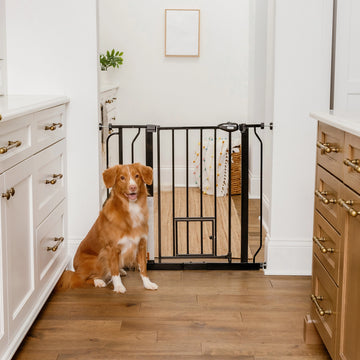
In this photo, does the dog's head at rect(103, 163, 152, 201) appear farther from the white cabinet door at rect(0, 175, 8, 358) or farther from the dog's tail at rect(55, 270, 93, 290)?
the white cabinet door at rect(0, 175, 8, 358)

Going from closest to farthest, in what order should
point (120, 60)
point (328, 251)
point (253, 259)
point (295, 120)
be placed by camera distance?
point (328, 251) < point (295, 120) < point (253, 259) < point (120, 60)

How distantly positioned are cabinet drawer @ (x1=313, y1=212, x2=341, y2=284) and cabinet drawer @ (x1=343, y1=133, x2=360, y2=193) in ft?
0.79

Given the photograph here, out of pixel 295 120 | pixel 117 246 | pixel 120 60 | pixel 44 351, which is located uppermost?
pixel 120 60

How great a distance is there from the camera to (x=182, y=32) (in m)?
5.85

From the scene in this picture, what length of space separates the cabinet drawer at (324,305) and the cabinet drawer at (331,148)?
0.40m

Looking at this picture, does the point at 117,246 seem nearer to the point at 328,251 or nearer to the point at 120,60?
the point at 328,251

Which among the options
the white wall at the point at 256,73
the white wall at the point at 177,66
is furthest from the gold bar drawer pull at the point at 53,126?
the white wall at the point at 177,66

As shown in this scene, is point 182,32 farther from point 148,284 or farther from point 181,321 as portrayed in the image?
point 181,321

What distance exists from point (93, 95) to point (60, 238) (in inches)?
31.8

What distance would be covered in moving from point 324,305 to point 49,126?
1.50 meters

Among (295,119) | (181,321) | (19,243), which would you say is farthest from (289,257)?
(19,243)

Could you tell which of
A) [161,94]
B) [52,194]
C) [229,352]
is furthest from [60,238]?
[161,94]

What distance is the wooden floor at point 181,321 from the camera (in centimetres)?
237

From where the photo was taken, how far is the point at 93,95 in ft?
10.6
